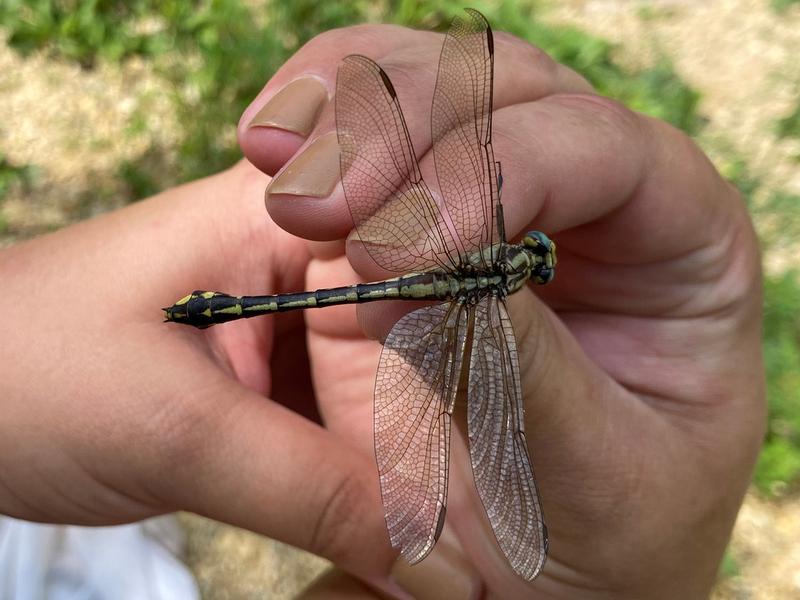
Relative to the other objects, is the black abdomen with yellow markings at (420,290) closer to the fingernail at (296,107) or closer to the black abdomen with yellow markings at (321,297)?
the black abdomen with yellow markings at (321,297)

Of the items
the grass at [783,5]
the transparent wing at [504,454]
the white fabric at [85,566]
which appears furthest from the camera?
the grass at [783,5]

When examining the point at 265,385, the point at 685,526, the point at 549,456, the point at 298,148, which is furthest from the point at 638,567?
the point at 298,148

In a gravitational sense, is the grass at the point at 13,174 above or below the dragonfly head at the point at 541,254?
below

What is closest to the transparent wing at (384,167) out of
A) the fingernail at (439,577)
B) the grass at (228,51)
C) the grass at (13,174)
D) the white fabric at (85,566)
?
the fingernail at (439,577)

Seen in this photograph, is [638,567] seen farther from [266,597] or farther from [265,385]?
[266,597]

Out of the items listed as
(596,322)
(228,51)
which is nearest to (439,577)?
(596,322)

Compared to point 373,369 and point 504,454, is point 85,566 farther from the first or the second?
point 504,454

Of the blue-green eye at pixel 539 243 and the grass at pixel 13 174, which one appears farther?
the grass at pixel 13 174
